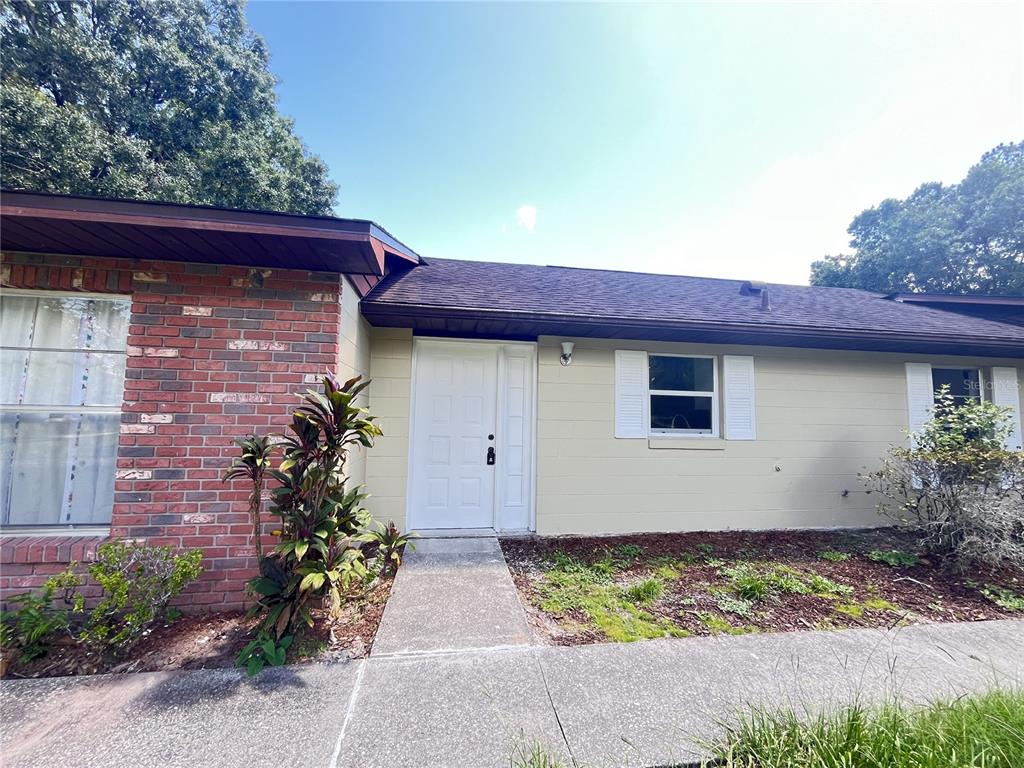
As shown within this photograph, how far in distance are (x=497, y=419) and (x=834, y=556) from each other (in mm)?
4303

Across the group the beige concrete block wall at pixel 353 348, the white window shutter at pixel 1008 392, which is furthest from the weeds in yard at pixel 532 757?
the white window shutter at pixel 1008 392

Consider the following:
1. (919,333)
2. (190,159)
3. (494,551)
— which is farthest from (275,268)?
(190,159)

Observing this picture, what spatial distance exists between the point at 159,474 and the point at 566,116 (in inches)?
327

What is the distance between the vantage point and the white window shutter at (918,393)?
5.69 meters

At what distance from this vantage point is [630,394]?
5293 millimetres

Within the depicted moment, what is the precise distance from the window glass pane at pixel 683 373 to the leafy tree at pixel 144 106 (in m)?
13.4

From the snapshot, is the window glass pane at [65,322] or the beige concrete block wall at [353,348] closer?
the window glass pane at [65,322]

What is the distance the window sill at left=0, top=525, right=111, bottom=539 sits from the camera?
9.99ft

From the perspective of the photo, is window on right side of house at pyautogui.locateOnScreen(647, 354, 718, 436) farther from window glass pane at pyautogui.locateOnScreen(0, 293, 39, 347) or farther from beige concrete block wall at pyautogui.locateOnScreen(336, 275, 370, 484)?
window glass pane at pyautogui.locateOnScreen(0, 293, 39, 347)

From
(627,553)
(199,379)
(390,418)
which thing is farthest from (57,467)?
(627,553)

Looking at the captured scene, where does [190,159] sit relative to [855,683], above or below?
above

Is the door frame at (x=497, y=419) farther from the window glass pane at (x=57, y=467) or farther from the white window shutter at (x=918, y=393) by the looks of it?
the white window shutter at (x=918, y=393)

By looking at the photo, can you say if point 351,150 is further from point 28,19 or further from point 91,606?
point 91,606

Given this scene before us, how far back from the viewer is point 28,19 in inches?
381
